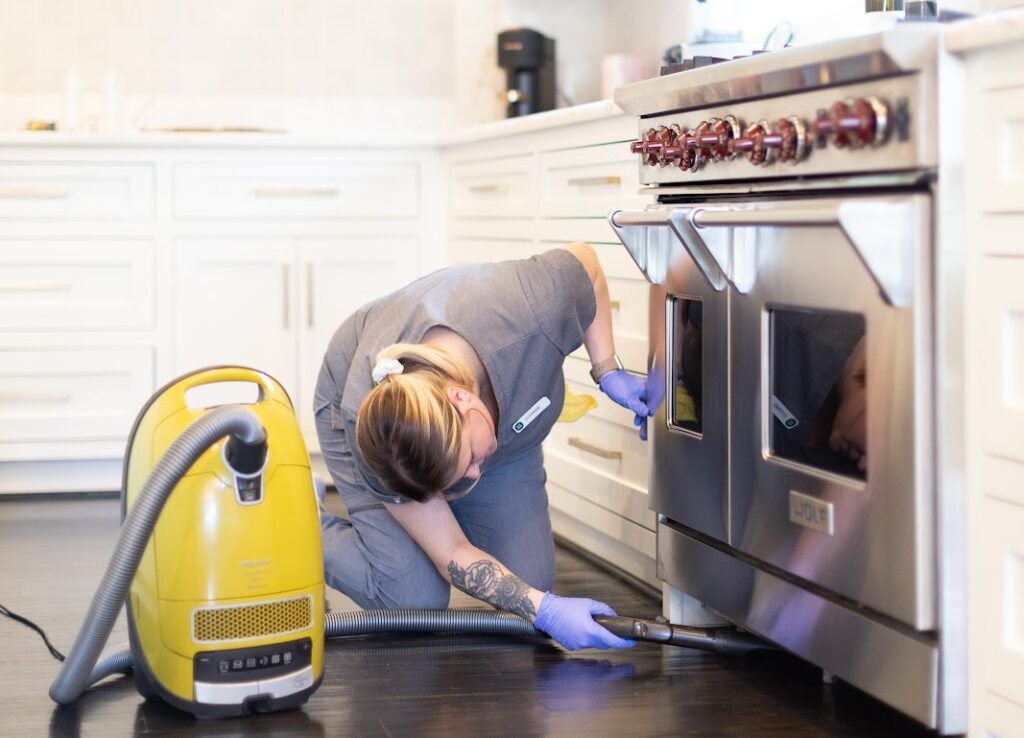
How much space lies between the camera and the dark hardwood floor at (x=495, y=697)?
5.77ft

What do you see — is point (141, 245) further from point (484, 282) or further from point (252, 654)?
point (252, 654)

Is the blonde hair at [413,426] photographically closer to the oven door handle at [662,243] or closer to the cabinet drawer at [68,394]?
the oven door handle at [662,243]

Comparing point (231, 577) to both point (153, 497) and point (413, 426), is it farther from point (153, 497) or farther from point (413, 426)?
point (413, 426)

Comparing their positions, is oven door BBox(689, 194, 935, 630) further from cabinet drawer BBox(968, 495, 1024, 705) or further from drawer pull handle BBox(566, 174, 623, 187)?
drawer pull handle BBox(566, 174, 623, 187)

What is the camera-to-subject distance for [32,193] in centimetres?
344

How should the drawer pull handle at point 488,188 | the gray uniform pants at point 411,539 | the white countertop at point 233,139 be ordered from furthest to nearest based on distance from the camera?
the white countertop at point 233,139 → the drawer pull handle at point 488,188 → the gray uniform pants at point 411,539

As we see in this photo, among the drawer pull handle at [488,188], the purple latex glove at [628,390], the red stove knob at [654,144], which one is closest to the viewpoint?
the red stove knob at [654,144]

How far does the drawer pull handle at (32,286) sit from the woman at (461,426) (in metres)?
1.33

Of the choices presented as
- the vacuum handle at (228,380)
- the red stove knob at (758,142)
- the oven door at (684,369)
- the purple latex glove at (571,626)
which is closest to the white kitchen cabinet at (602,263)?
the oven door at (684,369)

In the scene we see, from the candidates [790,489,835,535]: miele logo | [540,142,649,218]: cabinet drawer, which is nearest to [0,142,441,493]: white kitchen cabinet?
[540,142,649,218]: cabinet drawer

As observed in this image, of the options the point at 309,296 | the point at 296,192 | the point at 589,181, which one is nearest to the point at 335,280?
the point at 309,296

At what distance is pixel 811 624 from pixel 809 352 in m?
0.35

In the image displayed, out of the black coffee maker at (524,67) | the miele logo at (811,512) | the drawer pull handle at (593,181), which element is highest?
the black coffee maker at (524,67)

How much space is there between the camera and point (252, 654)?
1.78 metres
